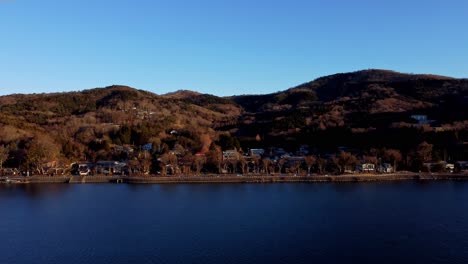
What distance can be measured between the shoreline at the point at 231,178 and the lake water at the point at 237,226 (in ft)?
10.9

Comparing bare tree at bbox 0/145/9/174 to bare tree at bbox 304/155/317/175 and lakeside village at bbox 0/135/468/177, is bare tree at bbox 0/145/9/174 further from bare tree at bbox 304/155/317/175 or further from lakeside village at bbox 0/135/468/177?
bare tree at bbox 304/155/317/175

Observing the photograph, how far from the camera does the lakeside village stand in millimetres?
26186

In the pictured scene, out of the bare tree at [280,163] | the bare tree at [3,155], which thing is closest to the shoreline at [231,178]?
the bare tree at [280,163]

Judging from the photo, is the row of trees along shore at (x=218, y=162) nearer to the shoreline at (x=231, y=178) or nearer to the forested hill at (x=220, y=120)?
the forested hill at (x=220, y=120)

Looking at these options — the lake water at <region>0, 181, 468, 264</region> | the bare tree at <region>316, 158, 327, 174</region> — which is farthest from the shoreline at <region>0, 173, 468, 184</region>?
the lake water at <region>0, 181, 468, 264</region>

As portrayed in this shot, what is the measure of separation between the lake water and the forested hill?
38.3 feet

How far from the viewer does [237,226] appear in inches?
508

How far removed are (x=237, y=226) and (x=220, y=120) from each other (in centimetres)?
3908

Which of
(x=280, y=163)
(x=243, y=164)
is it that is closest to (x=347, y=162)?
(x=280, y=163)

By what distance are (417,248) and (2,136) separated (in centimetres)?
2843

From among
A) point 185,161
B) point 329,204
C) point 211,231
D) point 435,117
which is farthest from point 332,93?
point 211,231

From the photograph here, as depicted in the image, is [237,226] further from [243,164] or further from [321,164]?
[321,164]

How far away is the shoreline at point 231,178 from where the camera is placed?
942 inches

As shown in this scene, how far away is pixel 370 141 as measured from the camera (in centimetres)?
3177
